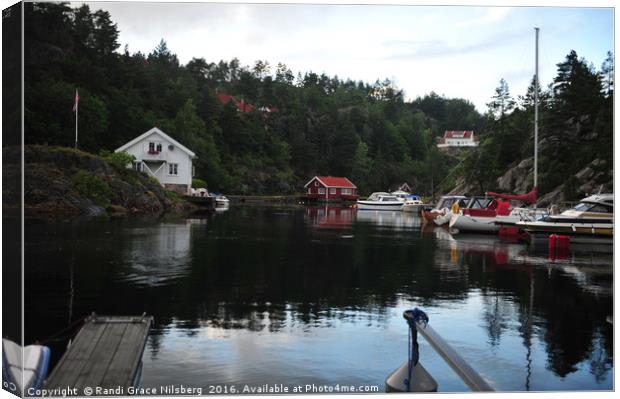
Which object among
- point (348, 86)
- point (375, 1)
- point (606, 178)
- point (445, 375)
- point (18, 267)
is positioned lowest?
point (445, 375)

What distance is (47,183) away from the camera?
4638 centimetres

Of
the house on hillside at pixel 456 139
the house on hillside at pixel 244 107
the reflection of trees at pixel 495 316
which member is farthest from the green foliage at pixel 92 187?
the house on hillside at pixel 456 139

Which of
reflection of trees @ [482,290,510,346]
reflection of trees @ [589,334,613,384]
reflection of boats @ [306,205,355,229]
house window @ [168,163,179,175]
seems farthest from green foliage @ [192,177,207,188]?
reflection of trees @ [589,334,613,384]

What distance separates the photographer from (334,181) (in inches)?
3903

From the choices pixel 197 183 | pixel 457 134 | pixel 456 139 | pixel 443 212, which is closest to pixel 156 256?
pixel 443 212

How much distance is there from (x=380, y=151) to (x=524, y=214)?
250 ft

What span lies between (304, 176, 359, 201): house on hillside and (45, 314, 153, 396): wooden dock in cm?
8601

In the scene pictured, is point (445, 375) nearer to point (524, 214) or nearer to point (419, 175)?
point (524, 214)

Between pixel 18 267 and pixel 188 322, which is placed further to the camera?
pixel 188 322

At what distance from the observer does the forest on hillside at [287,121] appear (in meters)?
34.3

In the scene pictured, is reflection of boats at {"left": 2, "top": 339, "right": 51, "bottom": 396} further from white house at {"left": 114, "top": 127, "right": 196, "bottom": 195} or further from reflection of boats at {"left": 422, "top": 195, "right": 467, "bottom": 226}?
white house at {"left": 114, "top": 127, "right": 196, "bottom": 195}

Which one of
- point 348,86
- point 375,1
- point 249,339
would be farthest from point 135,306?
point 348,86

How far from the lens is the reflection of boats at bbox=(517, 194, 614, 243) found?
91.6ft

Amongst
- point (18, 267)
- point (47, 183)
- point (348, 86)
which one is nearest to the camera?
point (18, 267)
